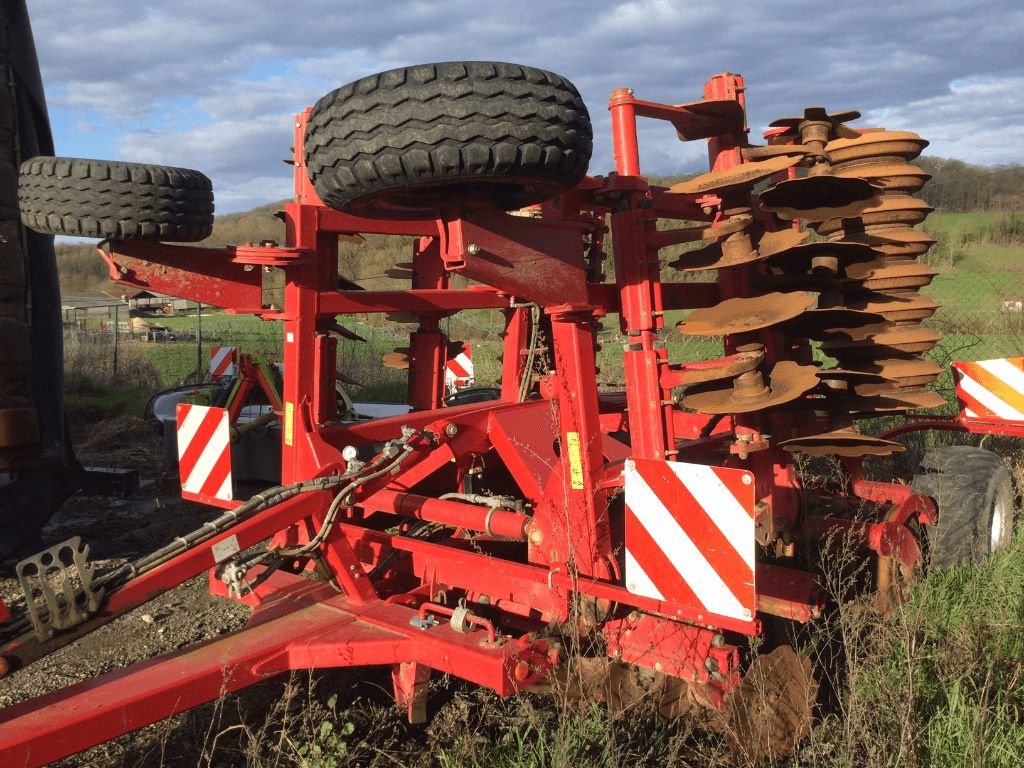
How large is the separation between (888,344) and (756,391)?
1.05 m

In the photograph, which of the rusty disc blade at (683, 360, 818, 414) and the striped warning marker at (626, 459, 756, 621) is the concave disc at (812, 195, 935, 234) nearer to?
the rusty disc blade at (683, 360, 818, 414)

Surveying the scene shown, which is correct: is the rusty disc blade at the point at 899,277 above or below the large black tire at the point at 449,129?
below

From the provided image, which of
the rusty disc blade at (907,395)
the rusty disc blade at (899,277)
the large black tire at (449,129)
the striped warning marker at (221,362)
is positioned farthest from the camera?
the striped warning marker at (221,362)

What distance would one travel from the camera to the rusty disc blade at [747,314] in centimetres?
310

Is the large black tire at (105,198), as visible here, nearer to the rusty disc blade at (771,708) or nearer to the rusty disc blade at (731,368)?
the rusty disc blade at (731,368)

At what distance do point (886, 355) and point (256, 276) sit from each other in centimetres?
296

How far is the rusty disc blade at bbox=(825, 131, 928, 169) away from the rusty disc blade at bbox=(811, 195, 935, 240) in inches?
7.9

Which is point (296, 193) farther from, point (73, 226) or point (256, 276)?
point (73, 226)

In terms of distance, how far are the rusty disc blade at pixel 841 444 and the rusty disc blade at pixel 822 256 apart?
0.71 metres

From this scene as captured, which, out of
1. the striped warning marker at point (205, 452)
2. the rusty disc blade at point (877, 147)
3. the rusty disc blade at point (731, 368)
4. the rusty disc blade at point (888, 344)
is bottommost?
the striped warning marker at point (205, 452)

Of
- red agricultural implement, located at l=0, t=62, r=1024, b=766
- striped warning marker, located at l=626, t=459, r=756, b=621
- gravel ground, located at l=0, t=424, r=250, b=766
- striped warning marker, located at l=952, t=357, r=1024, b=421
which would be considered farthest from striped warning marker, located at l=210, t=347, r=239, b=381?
striped warning marker, located at l=626, t=459, r=756, b=621

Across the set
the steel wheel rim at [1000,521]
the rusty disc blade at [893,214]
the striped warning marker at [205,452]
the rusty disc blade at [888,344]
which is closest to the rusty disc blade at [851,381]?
the rusty disc blade at [888,344]

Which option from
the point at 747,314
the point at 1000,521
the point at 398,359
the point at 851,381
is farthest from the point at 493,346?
the point at 747,314

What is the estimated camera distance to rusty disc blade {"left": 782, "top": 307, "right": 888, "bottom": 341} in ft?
11.6
